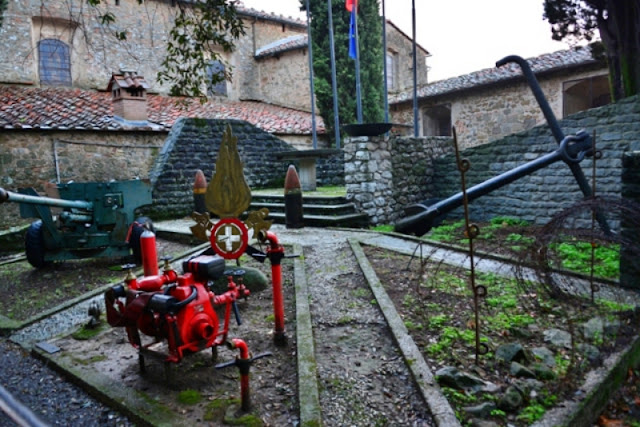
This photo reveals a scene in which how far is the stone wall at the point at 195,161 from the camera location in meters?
10.5

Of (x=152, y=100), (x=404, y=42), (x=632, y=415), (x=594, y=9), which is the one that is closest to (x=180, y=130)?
(x=152, y=100)

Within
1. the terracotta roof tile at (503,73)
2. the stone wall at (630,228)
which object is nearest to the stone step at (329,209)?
the stone wall at (630,228)

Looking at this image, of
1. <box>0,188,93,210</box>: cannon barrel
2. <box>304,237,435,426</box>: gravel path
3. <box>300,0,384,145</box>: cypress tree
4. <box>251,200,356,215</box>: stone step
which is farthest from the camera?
<box>300,0,384,145</box>: cypress tree

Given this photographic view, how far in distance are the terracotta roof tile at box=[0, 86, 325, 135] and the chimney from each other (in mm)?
300

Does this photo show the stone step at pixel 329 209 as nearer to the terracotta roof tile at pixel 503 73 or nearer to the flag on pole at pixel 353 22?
the flag on pole at pixel 353 22

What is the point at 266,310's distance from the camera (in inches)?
169

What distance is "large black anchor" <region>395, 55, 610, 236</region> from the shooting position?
2.75m

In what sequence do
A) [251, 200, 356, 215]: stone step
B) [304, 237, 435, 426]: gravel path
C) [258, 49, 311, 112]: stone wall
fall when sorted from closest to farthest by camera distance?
[304, 237, 435, 426]: gravel path → [251, 200, 356, 215]: stone step → [258, 49, 311, 112]: stone wall

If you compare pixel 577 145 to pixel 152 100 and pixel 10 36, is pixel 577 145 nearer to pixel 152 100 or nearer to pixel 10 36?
pixel 152 100

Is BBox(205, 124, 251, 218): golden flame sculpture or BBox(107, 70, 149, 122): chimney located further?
BBox(107, 70, 149, 122): chimney

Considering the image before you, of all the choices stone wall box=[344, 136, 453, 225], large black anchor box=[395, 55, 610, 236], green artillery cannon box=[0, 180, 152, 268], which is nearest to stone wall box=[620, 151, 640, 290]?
large black anchor box=[395, 55, 610, 236]

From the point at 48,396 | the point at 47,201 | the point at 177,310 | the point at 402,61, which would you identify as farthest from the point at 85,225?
the point at 402,61

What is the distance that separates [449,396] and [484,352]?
632mm

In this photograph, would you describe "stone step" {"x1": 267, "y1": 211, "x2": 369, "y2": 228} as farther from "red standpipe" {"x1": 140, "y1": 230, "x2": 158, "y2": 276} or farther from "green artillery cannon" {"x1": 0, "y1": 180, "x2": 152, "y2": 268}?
"red standpipe" {"x1": 140, "y1": 230, "x2": 158, "y2": 276}
